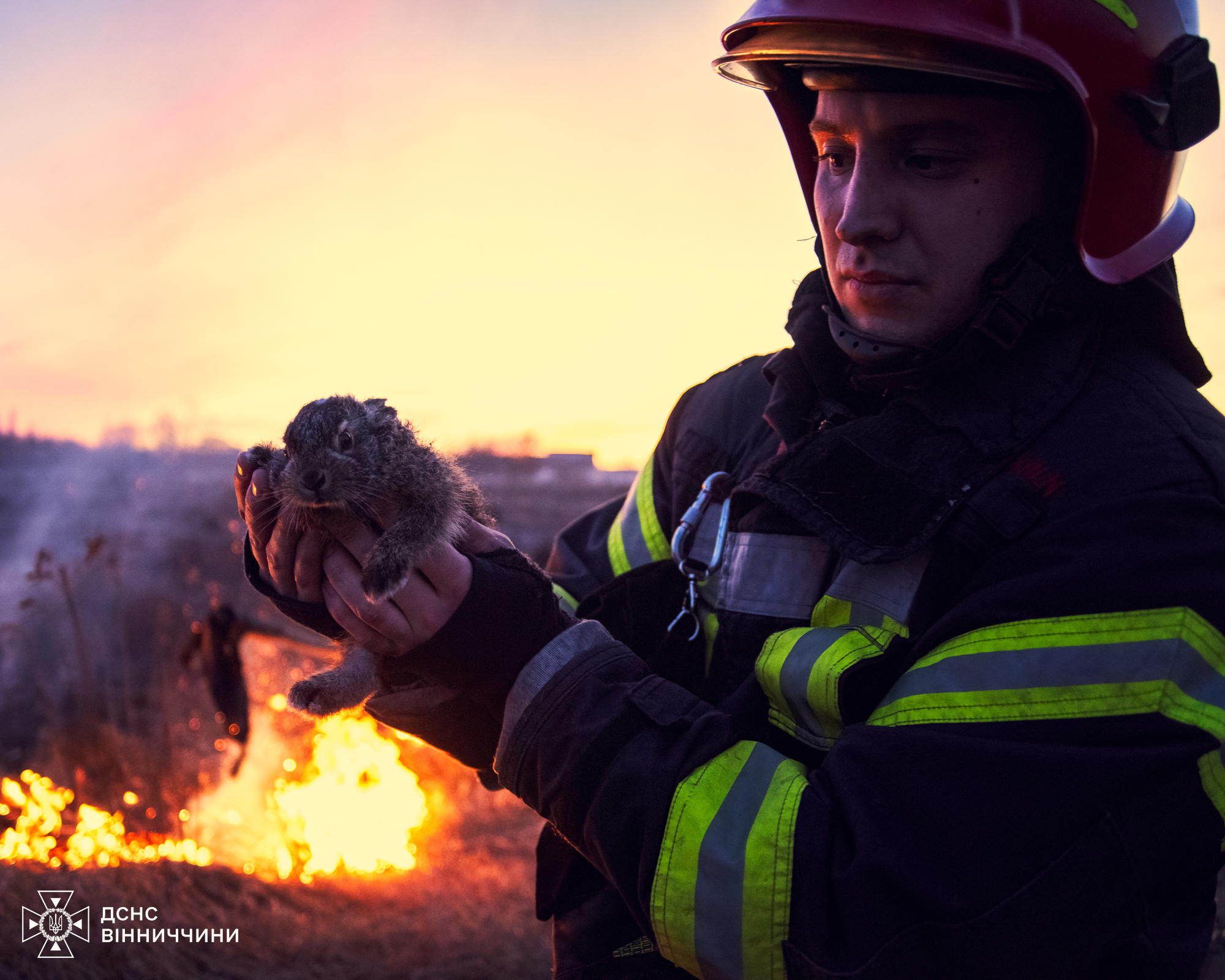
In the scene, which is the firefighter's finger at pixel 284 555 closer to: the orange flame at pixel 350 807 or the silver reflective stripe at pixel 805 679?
the silver reflective stripe at pixel 805 679

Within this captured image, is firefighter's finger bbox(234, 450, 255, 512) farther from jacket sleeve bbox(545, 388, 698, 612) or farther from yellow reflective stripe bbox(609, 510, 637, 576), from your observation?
yellow reflective stripe bbox(609, 510, 637, 576)

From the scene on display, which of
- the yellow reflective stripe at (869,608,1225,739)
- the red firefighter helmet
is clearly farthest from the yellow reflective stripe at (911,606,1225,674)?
the red firefighter helmet

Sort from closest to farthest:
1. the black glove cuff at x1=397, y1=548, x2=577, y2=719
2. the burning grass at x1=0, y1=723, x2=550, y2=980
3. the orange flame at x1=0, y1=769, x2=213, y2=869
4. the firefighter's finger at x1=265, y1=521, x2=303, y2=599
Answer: the black glove cuff at x1=397, y1=548, x2=577, y2=719, the firefighter's finger at x1=265, y1=521, x2=303, y2=599, the burning grass at x1=0, y1=723, x2=550, y2=980, the orange flame at x1=0, y1=769, x2=213, y2=869

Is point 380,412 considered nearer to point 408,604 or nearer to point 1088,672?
point 408,604

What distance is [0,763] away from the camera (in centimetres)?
882

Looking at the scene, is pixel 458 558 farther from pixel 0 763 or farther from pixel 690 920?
pixel 0 763

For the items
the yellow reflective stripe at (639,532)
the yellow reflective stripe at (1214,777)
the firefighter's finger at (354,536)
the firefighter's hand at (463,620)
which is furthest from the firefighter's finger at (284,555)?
the yellow reflective stripe at (1214,777)

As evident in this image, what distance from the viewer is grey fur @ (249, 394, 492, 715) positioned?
2.41m

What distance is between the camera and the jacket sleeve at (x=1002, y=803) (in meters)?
1.61

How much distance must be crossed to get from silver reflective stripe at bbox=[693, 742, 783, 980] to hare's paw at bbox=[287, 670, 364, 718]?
5.24 ft

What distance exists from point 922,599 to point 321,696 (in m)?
2.04

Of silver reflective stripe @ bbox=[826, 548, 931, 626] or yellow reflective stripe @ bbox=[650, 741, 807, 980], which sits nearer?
yellow reflective stripe @ bbox=[650, 741, 807, 980]

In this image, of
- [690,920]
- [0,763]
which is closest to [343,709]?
[690,920]

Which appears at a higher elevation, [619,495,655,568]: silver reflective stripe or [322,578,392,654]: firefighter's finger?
[619,495,655,568]: silver reflective stripe
